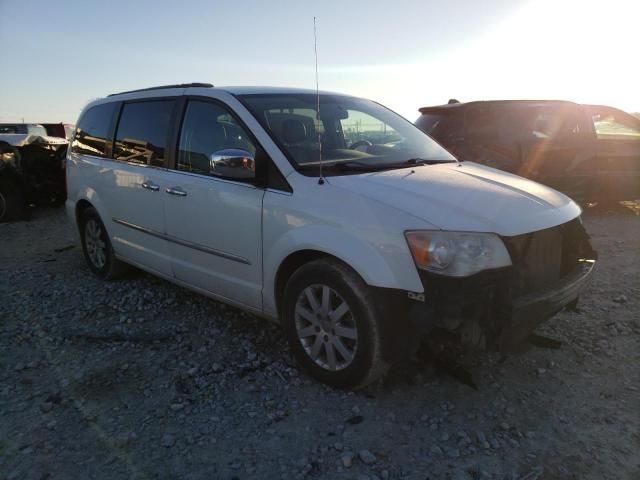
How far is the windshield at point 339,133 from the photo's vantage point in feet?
10.9

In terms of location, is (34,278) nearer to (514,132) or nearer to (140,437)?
(140,437)

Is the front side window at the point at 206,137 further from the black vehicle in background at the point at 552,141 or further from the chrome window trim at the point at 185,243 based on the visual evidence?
the black vehicle in background at the point at 552,141

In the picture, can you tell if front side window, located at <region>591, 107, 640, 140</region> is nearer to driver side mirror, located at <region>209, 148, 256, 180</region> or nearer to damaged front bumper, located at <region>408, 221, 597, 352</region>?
damaged front bumper, located at <region>408, 221, 597, 352</region>

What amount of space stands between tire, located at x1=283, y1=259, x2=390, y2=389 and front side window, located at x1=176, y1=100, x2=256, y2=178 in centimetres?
93

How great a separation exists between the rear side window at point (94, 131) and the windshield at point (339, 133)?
6.27ft

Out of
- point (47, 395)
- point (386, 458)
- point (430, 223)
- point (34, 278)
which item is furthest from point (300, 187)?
point (34, 278)

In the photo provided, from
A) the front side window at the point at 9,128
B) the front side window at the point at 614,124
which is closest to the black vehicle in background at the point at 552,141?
the front side window at the point at 614,124

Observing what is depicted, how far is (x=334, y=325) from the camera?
2.88 m

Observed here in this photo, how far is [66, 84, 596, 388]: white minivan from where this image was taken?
2.57m

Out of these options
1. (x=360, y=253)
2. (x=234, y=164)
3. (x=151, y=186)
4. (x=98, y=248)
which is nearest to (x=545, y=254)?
(x=360, y=253)

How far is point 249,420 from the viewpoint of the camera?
9.03 feet

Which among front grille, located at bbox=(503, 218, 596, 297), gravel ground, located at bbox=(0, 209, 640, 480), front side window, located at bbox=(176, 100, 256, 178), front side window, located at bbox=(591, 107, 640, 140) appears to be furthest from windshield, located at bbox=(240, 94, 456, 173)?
front side window, located at bbox=(591, 107, 640, 140)

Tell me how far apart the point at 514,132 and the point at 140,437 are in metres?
5.84

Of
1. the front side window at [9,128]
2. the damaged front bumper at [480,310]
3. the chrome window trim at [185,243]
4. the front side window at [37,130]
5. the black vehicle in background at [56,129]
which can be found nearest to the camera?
the damaged front bumper at [480,310]
